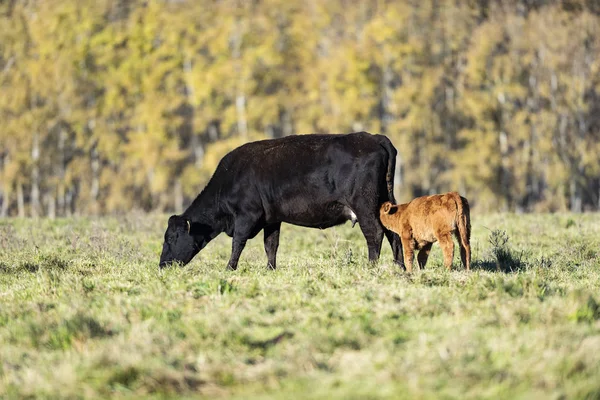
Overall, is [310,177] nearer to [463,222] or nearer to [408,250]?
[408,250]

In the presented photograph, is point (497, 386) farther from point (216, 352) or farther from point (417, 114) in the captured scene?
point (417, 114)

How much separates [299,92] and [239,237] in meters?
35.2

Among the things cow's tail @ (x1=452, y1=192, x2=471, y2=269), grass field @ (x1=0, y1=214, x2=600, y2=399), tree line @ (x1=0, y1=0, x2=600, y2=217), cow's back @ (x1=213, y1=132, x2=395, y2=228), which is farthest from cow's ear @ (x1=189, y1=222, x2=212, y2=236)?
tree line @ (x1=0, y1=0, x2=600, y2=217)

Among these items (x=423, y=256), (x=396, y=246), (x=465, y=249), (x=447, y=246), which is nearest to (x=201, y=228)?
(x=396, y=246)

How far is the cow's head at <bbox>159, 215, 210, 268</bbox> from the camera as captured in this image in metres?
13.0

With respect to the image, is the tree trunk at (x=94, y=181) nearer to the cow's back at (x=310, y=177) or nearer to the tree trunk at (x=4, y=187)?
the tree trunk at (x=4, y=187)

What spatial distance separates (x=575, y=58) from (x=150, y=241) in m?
30.6

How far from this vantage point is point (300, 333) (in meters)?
7.43

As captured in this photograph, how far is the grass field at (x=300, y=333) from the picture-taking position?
6.30 metres

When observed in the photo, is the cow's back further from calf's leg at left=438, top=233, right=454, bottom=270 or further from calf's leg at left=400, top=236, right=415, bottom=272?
calf's leg at left=438, top=233, right=454, bottom=270

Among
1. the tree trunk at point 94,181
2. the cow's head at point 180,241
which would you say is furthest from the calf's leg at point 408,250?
the tree trunk at point 94,181

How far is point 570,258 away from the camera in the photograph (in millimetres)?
13164

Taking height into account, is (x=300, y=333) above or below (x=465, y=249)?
above

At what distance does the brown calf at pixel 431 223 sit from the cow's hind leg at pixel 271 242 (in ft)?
5.98
